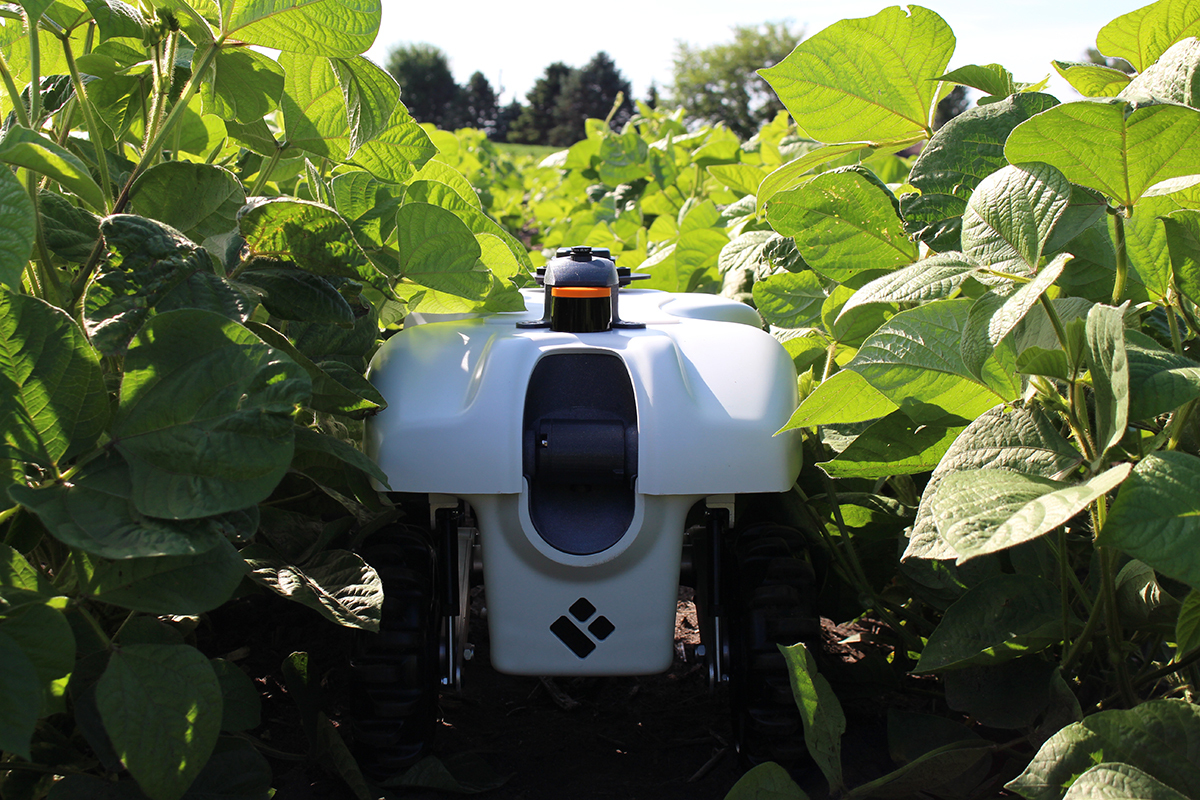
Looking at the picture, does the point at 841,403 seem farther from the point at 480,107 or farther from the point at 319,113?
the point at 480,107

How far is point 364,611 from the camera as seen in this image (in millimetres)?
931

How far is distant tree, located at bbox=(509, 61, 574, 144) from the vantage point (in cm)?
2828

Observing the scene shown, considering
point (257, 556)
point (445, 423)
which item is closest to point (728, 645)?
point (445, 423)

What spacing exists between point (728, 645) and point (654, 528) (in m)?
0.22

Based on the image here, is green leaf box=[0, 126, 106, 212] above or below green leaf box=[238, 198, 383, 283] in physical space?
above

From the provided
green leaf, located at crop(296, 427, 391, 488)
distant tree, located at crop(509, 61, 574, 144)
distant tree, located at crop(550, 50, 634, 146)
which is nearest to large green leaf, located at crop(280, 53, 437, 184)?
green leaf, located at crop(296, 427, 391, 488)

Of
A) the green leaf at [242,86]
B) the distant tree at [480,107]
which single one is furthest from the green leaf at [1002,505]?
the distant tree at [480,107]

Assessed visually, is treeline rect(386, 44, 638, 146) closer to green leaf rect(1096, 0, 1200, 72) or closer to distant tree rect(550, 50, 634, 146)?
distant tree rect(550, 50, 634, 146)

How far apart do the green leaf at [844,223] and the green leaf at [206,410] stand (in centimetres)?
68

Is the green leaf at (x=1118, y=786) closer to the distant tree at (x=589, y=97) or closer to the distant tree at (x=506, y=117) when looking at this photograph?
the distant tree at (x=589, y=97)

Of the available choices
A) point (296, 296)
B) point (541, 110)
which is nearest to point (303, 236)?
point (296, 296)

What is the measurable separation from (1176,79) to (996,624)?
2.00 ft

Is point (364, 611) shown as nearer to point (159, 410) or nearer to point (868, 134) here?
point (159, 410)

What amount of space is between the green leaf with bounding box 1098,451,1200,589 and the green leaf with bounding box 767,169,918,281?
494 mm
